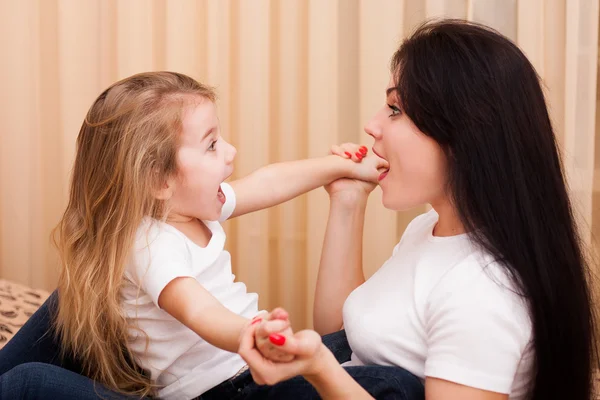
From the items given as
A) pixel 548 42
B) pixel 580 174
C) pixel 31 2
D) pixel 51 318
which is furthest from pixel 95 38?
pixel 580 174

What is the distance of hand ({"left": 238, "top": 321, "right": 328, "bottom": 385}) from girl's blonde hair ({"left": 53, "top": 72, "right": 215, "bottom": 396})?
0.39 metres

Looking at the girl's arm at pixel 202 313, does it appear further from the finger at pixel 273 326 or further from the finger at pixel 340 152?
the finger at pixel 340 152

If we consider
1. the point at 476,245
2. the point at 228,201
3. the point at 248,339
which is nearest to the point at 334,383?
the point at 248,339

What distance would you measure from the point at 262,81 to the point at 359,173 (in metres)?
0.63

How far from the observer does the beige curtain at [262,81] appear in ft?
6.31

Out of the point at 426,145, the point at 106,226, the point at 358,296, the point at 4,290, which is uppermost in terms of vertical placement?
the point at 426,145

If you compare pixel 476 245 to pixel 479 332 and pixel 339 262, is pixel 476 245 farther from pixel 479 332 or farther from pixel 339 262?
pixel 339 262

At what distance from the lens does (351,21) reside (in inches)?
82.2

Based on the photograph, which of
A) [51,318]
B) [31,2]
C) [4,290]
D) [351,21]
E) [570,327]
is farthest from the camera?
[31,2]

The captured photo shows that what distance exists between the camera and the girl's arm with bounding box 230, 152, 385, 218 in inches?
62.8

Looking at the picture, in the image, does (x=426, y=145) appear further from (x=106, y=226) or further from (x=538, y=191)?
(x=106, y=226)

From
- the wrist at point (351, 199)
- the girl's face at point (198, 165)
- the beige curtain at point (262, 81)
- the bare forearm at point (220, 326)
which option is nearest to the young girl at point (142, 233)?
the girl's face at point (198, 165)

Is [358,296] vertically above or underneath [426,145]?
underneath

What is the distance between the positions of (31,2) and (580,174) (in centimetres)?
160
